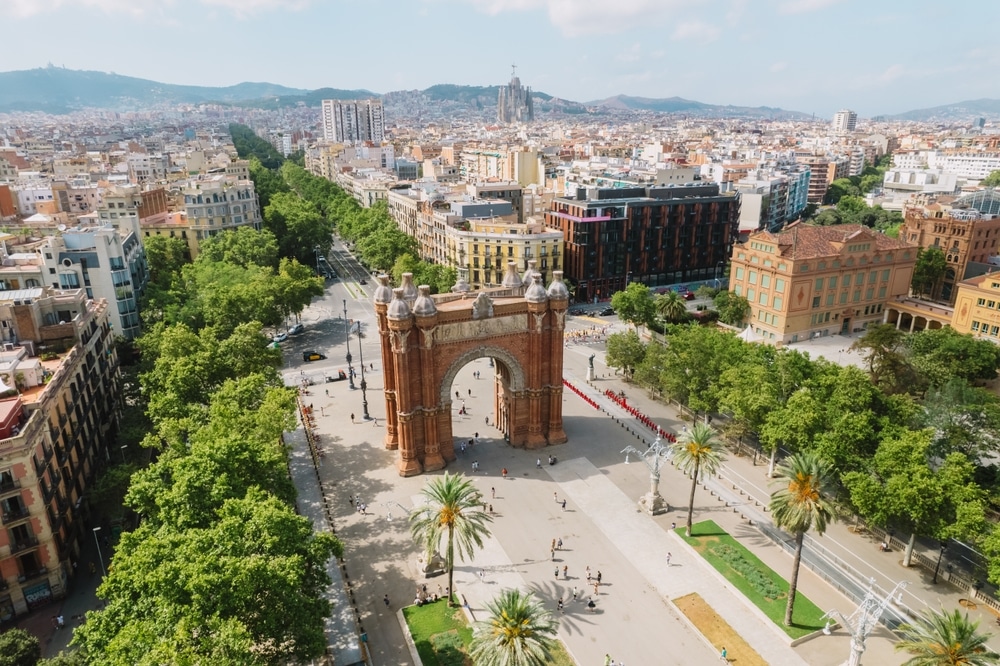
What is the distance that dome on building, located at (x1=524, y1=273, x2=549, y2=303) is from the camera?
55250mm

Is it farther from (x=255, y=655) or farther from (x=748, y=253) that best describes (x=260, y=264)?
(x=255, y=655)

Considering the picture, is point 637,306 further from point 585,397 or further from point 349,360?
point 349,360

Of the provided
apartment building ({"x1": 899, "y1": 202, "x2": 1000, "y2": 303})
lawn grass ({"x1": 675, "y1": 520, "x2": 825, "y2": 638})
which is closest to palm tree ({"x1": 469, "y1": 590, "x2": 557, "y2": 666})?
lawn grass ({"x1": 675, "y1": 520, "x2": 825, "y2": 638})

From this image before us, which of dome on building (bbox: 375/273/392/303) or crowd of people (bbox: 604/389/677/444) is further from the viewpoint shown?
crowd of people (bbox: 604/389/677/444)

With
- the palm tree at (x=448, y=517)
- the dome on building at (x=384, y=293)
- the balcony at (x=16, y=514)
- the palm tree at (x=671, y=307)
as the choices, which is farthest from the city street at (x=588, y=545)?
the palm tree at (x=671, y=307)

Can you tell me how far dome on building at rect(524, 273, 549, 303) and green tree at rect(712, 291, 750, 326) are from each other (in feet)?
161

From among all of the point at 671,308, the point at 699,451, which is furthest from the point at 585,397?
the point at 699,451

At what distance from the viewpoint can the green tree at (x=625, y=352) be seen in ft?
241

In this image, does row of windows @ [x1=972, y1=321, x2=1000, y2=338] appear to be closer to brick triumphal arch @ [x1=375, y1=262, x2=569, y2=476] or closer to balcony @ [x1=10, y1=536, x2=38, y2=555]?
brick triumphal arch @ [x1=375, y1=262, x2=569, y2=476]

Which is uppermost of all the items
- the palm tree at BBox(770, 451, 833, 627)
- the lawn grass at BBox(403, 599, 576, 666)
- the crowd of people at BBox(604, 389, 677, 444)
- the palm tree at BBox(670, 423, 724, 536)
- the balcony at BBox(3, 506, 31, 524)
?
the palm tree at BBox(770, 451, 833, 627)

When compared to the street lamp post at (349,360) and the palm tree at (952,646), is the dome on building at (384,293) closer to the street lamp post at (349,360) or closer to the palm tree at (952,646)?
the street lamp post at (349,360)

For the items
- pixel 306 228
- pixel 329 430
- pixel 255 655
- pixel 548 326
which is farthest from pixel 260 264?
pixel 255 655

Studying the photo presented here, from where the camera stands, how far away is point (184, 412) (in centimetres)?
5181

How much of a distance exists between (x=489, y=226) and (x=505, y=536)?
230 ft
